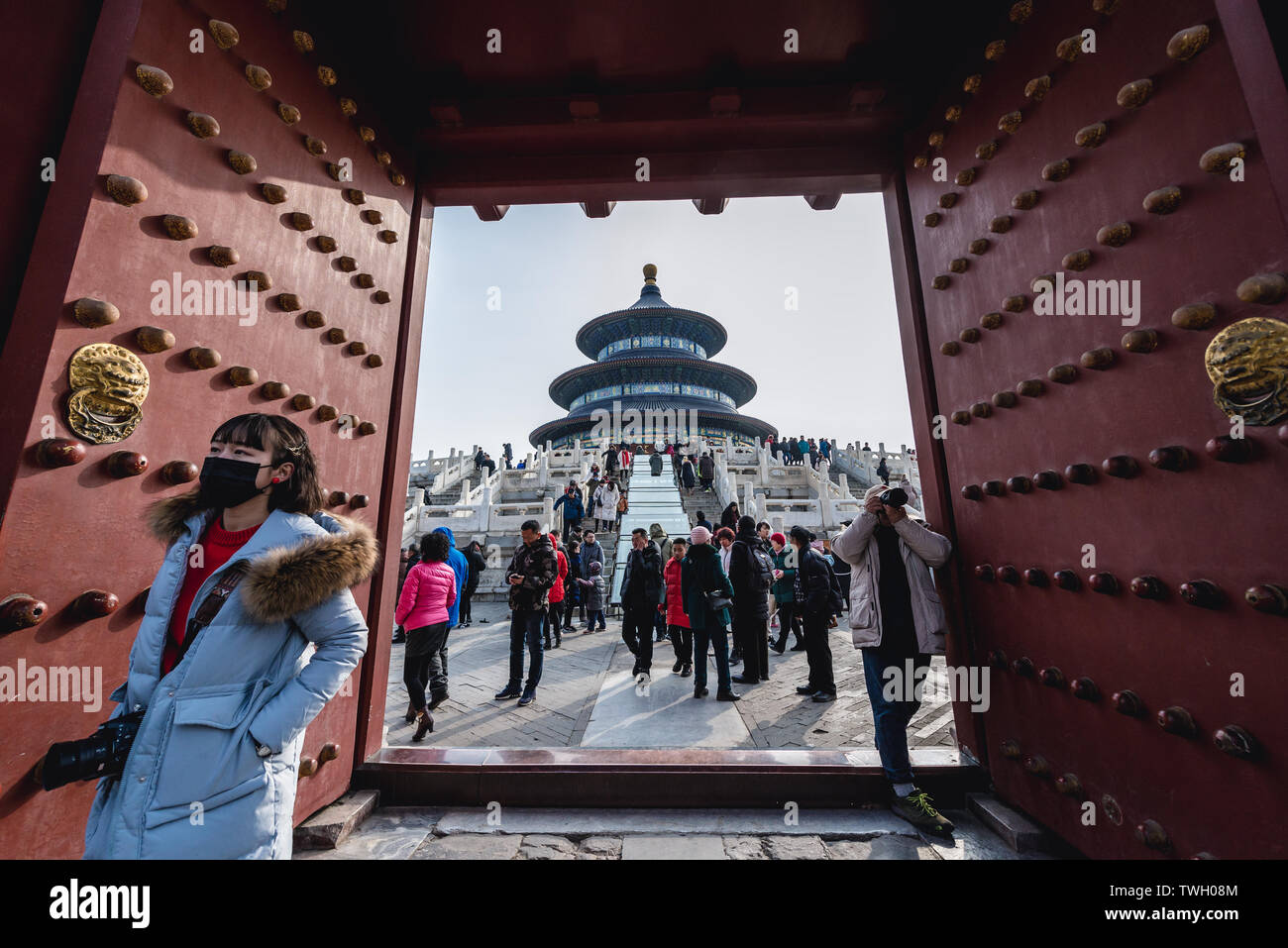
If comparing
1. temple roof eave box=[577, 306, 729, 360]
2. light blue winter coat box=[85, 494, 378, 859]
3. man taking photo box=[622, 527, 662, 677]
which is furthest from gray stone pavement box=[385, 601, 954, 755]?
temple roof eave box=[577, 306, 729, 360]

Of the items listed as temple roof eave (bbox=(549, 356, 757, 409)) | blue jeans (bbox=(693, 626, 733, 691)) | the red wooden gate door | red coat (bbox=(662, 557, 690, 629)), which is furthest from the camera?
temple roof eave (bbox=(549, 356, 757, 409))

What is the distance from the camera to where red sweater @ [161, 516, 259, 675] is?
4.12ft

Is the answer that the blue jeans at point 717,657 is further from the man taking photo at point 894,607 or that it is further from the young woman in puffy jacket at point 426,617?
the young woman in puffy jacket at point 426,617

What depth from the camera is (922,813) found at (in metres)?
2.08

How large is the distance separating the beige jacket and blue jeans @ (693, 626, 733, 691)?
6.20 feet

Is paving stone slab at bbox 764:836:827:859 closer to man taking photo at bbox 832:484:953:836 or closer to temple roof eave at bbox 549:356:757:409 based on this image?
man taking photo at bbox 832:484:953:836

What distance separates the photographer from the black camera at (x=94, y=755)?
0.98 metres

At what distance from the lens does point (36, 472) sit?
48.5 inches

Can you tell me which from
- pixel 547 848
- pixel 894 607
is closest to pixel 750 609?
pixel 894 607

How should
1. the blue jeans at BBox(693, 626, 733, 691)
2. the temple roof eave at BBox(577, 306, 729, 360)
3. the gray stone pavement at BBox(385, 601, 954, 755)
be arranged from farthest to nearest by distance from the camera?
the temple roof eave at BBox(577, 306, 729, 360) < the blue jeans at BBox(693, 626, 733, 691) < the gray stone pavement at BBox(385, 601, 954, 755)

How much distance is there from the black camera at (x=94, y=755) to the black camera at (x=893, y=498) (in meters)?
2.74

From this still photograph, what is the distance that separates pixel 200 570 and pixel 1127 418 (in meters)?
2.76

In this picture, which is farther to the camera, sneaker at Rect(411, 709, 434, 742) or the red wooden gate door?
sneaker at Rect(411, 709, 434, 742)

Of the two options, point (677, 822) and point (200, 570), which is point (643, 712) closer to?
point (677, 822)
